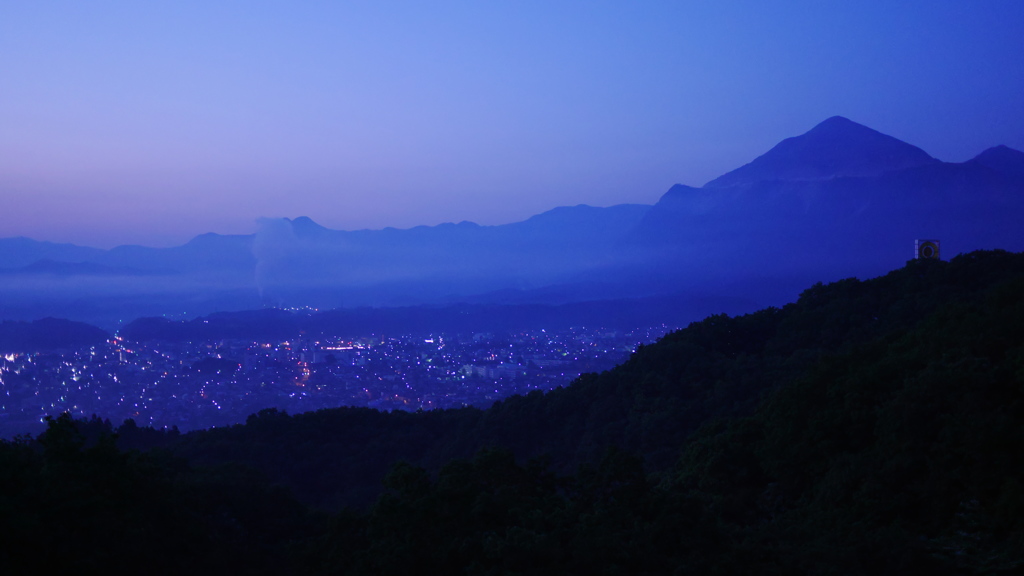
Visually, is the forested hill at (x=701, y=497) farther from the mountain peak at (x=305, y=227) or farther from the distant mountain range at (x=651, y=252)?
the mountain peak at (x=305, y=227)

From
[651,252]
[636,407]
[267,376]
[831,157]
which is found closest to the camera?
[636,407]

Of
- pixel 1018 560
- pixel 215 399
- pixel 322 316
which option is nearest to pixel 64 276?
pixel 322 316

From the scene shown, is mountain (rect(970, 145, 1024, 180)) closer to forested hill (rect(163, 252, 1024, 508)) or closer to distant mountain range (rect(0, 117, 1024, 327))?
distant mountain range (rect(0, 117, 1024, 327))

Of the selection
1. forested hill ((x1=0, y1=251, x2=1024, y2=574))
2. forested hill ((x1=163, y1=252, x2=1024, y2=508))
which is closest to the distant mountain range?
forested hill ((x1=163, y1=252, x2=1024, y2=508))

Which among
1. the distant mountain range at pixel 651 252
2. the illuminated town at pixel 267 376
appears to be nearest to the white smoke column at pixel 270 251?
the distant mountain range at pixel 651 252

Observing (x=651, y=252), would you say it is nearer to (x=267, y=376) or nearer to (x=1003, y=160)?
(x=1003, y=160)

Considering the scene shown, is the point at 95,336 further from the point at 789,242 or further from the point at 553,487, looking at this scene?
the point at 789,242

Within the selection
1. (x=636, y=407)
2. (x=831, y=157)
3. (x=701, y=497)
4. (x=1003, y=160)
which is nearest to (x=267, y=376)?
(x=636, y=407)
